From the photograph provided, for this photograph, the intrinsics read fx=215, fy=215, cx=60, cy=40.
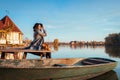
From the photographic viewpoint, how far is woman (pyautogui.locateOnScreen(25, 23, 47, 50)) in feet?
37.6

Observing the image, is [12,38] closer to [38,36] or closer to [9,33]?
→ [9,33]

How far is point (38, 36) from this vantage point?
1161 cm

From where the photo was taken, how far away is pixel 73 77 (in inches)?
452

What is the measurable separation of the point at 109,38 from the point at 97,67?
335 feet

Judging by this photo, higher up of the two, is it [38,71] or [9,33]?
[9,33]

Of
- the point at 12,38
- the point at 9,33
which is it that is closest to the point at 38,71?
the point at 9,33

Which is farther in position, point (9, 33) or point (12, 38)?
point (12, 38)

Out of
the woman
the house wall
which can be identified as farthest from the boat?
the house wall

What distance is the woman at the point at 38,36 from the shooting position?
11453mm

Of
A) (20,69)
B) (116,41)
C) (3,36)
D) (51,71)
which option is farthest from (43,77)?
(116,41)

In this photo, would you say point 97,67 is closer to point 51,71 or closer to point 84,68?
point 84,68

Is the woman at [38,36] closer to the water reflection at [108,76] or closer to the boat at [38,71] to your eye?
the boat at [38,71]

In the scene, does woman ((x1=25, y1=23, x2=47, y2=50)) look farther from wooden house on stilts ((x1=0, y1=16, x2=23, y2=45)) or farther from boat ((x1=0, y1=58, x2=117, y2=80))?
wooden house on stilts ((x1=0, y1=16, x2=23, y2=45))

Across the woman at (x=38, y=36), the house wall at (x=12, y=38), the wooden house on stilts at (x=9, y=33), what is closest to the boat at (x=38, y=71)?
the woman at (x=38, y=36)
